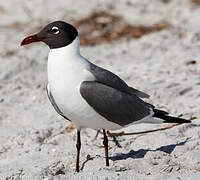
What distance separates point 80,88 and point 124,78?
2441 millimetres

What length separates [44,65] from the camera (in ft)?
22.2

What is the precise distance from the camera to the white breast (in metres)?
3.50

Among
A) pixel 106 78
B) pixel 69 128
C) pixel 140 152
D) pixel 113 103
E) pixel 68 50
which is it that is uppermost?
pixel 68 50

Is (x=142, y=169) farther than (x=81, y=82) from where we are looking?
Yes

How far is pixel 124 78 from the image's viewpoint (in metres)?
5.88

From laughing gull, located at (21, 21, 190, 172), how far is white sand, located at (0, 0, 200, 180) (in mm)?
397

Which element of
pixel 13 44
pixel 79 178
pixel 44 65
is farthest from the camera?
pixel 13 44

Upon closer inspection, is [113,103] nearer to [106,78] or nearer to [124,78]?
[106,78]

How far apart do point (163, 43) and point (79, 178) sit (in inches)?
169

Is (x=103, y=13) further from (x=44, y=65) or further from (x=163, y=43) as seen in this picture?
(x=44, y=65)

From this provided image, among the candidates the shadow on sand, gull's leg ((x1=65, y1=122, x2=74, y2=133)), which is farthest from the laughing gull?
gull's leg ((x1=65, y1=122, x2=74, y2=133))

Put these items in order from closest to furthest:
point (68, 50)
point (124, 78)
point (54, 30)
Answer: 1. point (68, 50)
2. point (54, 30)
3. point (124, 78)

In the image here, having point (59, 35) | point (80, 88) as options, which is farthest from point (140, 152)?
point (59, 35)

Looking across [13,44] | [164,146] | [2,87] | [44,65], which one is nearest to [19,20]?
[13,44]
